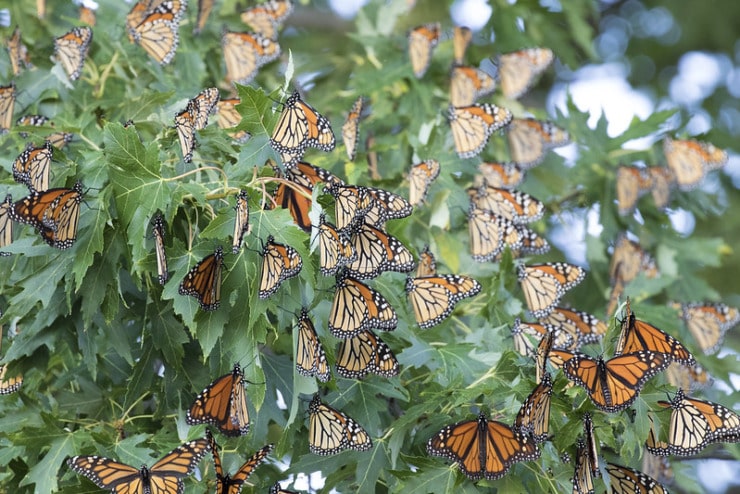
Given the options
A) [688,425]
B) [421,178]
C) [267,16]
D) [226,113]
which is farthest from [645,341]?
[267,16]

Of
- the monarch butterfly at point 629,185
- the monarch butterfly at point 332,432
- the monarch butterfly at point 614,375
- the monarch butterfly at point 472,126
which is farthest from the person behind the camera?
the monarch butterfly at point 629,185

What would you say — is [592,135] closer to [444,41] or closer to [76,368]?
[444,41]

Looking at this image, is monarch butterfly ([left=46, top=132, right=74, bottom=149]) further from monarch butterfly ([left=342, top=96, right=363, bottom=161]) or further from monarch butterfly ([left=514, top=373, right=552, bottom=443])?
monarch butterfly ([left=514, top=373, right=552, bottom=443])

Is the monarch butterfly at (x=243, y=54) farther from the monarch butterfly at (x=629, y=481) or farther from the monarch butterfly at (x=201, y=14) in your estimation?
the monarch butterfly at (x=629, y=481)

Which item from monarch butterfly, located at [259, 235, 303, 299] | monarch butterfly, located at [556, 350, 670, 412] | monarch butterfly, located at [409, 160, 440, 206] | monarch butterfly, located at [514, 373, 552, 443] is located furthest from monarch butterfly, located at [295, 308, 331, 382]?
monarch butterfly, located at [409, 160, 440, 206]

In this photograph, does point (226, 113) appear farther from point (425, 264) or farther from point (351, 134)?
point (425, 264)

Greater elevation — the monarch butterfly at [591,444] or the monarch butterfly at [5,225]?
the monarch butterfly at [5,225]

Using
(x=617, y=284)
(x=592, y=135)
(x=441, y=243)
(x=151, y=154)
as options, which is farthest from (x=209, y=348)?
(x=592, y=135)

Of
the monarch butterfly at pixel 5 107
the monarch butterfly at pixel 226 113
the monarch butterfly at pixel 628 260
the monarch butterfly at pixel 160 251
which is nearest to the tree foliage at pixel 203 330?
the monarch butterfly at pixel 160 251
